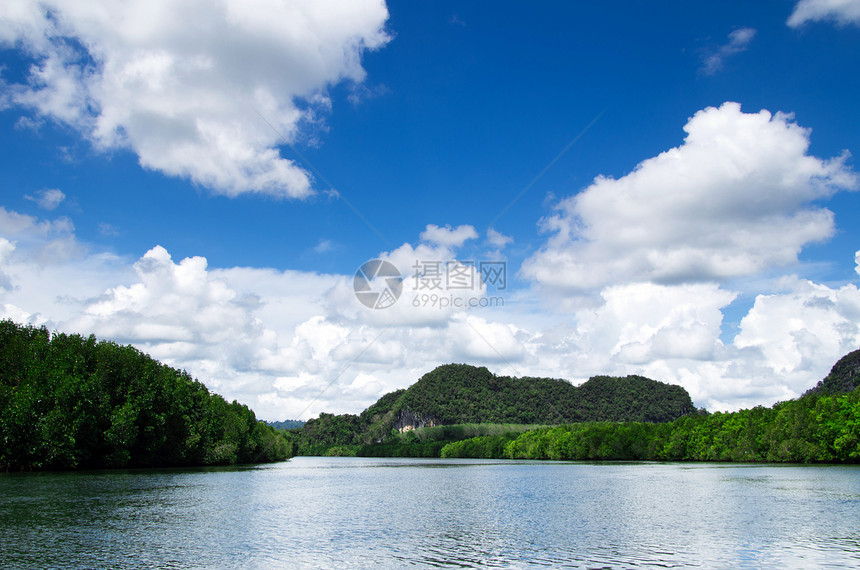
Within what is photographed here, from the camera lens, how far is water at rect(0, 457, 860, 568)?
25375 mm

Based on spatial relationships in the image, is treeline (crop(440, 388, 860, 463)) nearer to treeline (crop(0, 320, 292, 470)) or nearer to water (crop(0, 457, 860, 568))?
water (crop(0, 457, 860, 568))

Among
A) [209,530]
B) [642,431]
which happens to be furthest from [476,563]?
[642,431]

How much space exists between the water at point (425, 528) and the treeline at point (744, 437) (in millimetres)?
61944

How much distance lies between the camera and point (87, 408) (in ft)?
257

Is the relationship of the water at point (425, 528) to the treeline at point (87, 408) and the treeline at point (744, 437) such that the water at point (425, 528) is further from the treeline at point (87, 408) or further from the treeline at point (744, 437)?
the treeline at point (744, 437)

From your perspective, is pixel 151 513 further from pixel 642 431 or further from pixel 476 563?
pixel 642 431

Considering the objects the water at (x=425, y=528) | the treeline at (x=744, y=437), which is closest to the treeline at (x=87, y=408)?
the water at (x=425, y=528)

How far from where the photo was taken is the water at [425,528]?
25.4 m

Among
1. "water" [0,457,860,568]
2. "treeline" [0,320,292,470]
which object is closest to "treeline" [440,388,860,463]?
"water" [0,457,860,568]

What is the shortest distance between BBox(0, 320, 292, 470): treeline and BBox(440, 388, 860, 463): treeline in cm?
11180

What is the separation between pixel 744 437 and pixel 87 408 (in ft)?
415

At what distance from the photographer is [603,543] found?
97.1 feet

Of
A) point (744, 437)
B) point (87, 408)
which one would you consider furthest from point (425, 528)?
point (744, 437)

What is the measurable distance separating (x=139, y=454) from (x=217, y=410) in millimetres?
27706
